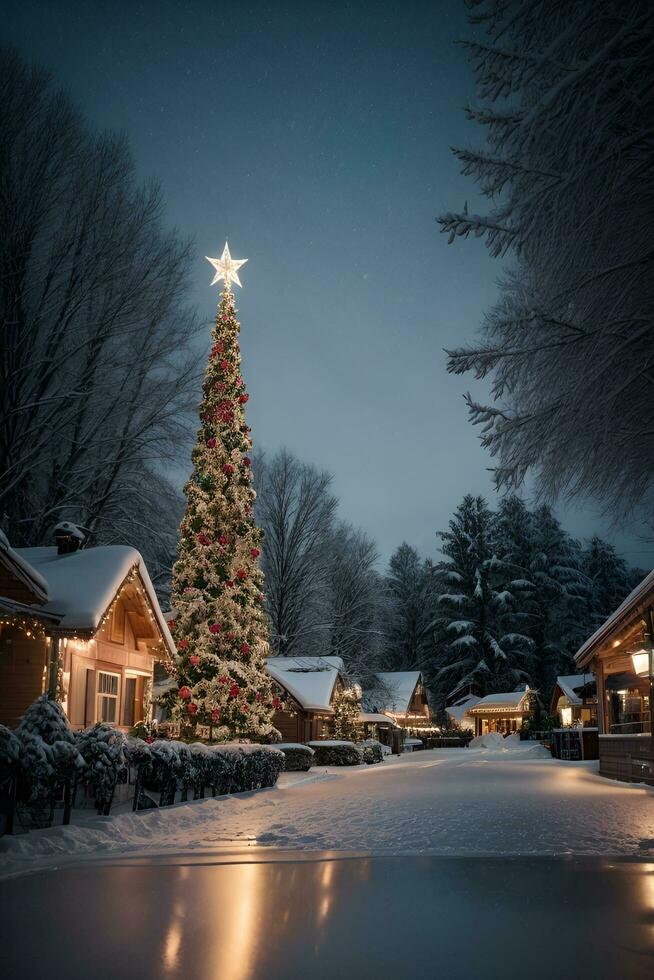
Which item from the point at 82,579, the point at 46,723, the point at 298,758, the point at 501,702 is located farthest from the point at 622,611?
the point at 501,702

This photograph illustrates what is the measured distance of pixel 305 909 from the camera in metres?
5.59

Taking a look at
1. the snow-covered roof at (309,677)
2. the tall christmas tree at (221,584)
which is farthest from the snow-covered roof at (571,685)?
the tall christmas tree at (221,584)

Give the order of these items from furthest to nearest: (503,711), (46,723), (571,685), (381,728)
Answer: (503,711), (381,728), (571,685), (46,723)

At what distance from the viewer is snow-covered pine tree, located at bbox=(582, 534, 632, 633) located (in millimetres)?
74750

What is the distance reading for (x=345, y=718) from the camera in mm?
38719

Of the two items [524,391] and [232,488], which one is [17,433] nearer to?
[232,488]

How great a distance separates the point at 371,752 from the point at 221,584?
20.7 meters

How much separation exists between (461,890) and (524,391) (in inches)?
179

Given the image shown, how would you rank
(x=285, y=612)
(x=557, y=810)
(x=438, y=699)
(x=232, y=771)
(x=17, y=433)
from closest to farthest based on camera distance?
(x=557, y=810) < (x=232, y=771) < (x=17, y=433) < (x=285, y=612) < (x=438, y=699)

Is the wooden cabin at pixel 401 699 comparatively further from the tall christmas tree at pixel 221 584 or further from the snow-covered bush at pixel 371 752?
the tall christmas tree at pixel 221 584

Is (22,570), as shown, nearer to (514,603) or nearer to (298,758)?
(298,758)

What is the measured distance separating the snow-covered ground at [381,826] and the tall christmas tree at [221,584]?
3.20m

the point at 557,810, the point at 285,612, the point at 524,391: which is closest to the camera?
the point at 524,391

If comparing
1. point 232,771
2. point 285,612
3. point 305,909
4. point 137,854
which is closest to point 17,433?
point 232,771
